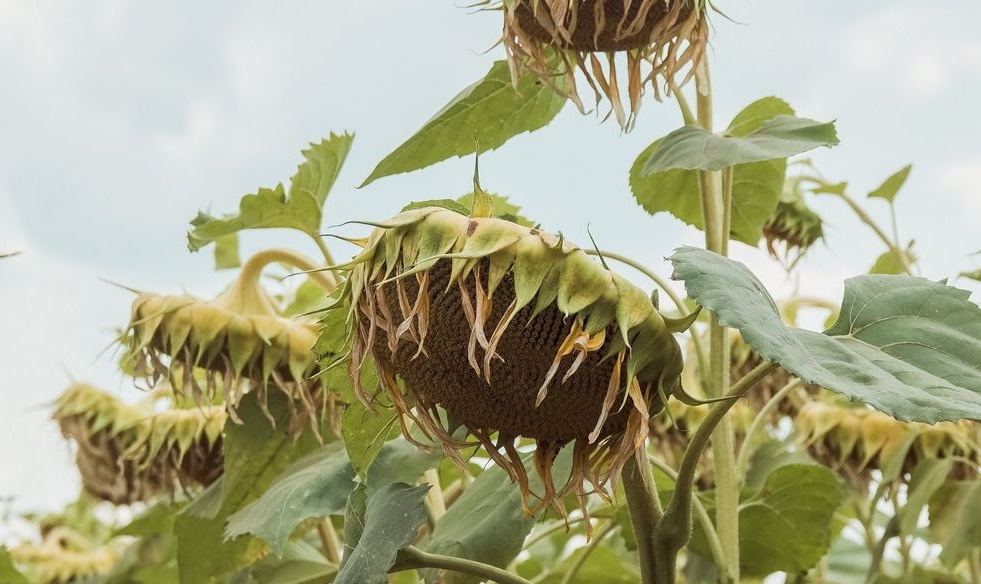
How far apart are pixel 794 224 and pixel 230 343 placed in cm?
96

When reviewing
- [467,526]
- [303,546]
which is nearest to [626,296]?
[467,526]

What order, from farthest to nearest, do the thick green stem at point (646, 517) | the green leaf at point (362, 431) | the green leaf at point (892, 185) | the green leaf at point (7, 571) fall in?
the green leaf at point (892, 185), the green leaf at point (7, 571), the green leaf at point (362, 431), the thick green stem at point (646, 517)

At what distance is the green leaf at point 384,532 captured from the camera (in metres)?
0.74

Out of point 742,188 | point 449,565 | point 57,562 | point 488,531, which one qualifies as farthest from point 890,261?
point 57,562

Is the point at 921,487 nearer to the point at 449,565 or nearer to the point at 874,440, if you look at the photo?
the point at 874,440

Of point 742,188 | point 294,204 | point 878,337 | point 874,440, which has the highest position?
point 294,204

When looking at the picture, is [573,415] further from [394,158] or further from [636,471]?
[394,158]

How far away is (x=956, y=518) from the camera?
137cm

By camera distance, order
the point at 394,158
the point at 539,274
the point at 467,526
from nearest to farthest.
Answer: the point at 539,274
the point at 467,526
the point at 394,158

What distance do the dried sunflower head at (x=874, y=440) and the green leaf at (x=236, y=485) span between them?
629 mm

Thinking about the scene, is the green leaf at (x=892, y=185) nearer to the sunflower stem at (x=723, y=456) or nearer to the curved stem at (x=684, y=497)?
the sunflower stem at (x=723, y=456)

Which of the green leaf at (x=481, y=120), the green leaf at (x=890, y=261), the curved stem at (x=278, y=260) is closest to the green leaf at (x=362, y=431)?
the green leaf at (x=481, y=120)

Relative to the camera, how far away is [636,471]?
70cm

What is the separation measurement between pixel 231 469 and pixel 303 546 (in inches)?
10.8
